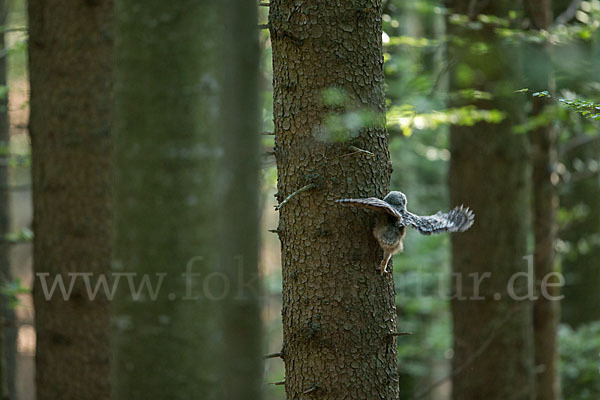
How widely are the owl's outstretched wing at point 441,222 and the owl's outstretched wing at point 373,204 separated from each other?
142mm

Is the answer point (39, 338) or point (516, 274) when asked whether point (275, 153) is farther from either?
point (516, 274)

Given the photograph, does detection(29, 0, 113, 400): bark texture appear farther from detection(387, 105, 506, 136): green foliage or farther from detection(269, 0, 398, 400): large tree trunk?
detection(269, 0, 398, 400): large tree trunk

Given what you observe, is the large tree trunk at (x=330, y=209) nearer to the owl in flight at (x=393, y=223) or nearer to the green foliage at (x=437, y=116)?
the owl in flight at (x=393, y=223)

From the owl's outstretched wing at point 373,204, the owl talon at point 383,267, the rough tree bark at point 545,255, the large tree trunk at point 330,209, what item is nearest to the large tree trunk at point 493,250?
the rough tree bark at point 545,255

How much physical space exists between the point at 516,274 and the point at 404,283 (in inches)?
169

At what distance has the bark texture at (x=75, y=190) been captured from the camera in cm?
520

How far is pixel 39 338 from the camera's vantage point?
5426 mm

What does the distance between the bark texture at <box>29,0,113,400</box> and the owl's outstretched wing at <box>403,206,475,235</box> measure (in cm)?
308

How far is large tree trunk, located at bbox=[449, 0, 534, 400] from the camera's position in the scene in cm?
639

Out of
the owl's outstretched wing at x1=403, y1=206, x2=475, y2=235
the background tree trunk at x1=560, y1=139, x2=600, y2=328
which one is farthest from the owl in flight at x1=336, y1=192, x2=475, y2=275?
the background tree trunk at x1=560, y1=139, x2=600, y2=328

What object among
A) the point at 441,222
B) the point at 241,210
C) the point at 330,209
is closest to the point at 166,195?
the point at 241,210

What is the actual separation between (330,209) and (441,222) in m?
0.60

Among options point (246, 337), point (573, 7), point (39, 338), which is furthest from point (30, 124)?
point (573, 7)

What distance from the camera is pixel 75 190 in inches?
206
